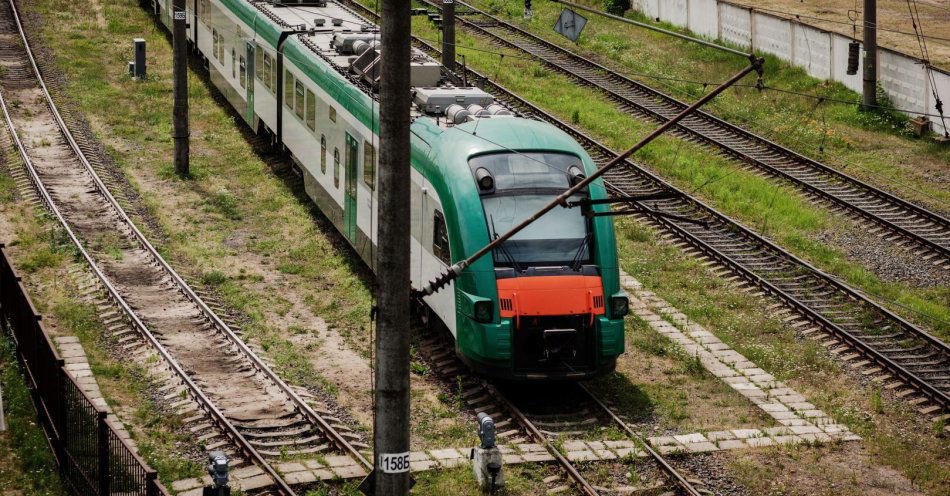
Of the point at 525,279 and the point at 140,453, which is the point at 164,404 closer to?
the point at 140,453

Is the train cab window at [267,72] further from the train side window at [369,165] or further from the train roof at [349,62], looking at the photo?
the train side window at [369,165]

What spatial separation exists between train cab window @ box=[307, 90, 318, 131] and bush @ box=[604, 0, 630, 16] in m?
22.4

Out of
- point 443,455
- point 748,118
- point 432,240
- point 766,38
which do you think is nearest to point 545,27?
point 766,38

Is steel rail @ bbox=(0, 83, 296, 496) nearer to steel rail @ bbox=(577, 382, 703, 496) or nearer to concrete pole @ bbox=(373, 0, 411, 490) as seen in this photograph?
concrete pole @ bbox=(373, 0, 411, 490)

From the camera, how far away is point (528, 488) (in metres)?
15.8

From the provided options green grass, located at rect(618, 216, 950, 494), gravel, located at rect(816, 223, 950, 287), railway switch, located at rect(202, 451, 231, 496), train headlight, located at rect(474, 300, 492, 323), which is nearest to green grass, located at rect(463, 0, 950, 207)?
gravel, located at rect(816, 223, 950, 287)

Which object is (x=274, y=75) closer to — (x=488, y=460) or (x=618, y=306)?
(x=618, y=306)

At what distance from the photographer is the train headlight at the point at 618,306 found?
58.8 feet

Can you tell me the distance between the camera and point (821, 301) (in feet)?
74.7

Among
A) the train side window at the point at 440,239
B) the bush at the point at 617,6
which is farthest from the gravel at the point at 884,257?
the bush at the point at 617,6

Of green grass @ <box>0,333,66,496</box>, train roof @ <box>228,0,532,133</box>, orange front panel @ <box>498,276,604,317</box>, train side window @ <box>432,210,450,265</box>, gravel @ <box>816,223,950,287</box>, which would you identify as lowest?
gravel @ <box>816,223,950,287</box>

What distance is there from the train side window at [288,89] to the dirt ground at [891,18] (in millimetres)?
18948

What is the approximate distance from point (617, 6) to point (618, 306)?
29884 millimetres

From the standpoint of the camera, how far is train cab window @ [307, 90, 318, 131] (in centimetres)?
2509
